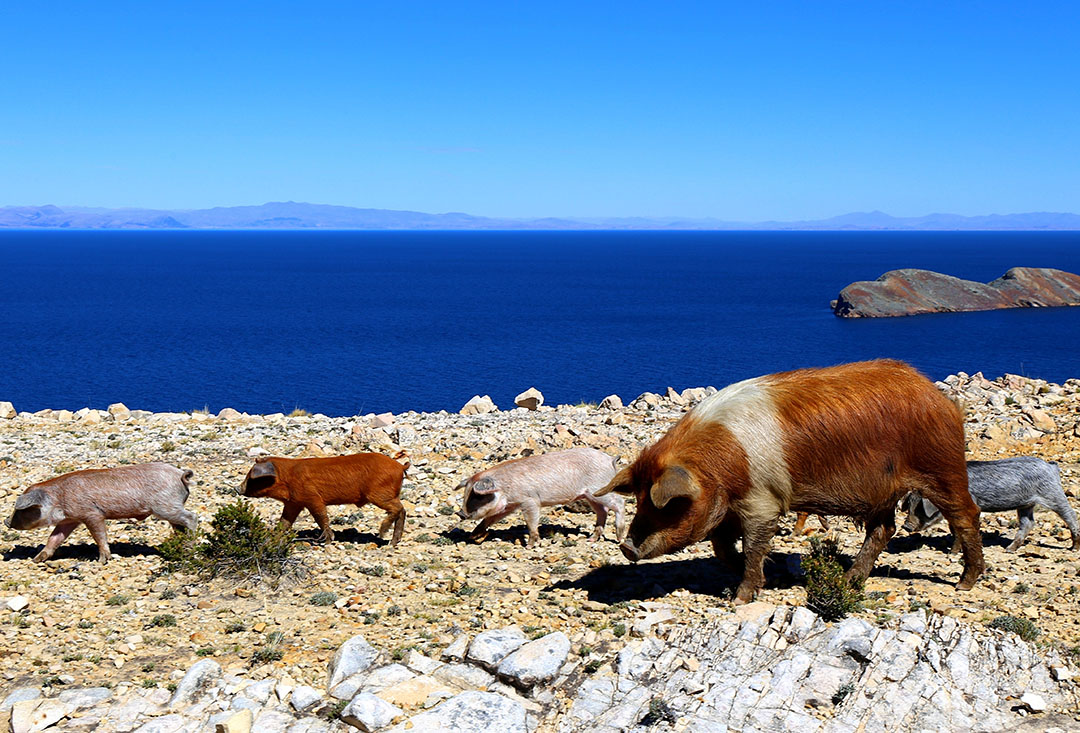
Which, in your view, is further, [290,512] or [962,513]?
[290,512]

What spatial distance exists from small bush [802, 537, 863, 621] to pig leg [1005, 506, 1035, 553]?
322 centimetres

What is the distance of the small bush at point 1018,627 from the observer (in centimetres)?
894

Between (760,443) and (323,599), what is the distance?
5.08 m

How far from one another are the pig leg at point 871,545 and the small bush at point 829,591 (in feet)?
1.51

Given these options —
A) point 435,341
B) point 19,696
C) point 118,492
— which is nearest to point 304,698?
point 19,696

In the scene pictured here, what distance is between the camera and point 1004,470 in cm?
1168

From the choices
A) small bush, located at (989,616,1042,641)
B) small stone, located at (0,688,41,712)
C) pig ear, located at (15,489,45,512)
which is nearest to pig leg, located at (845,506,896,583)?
small bush, located at (989,616,1042,641)

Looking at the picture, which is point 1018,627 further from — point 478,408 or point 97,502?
point 478,408

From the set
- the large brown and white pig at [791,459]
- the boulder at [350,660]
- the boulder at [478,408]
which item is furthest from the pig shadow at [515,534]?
the boulder at [478,408]

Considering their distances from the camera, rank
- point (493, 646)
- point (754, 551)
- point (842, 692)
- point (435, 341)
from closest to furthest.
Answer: point (842, 692) < point (493, 646) < point (754, 551) < point (435, 341)

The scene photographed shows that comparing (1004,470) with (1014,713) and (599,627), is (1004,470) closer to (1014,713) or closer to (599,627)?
(1014,713)

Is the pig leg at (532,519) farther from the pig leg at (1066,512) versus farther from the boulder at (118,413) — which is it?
the boulder at (118,413)

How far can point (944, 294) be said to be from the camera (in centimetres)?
10719

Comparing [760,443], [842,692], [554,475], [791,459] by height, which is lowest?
[842,692]
